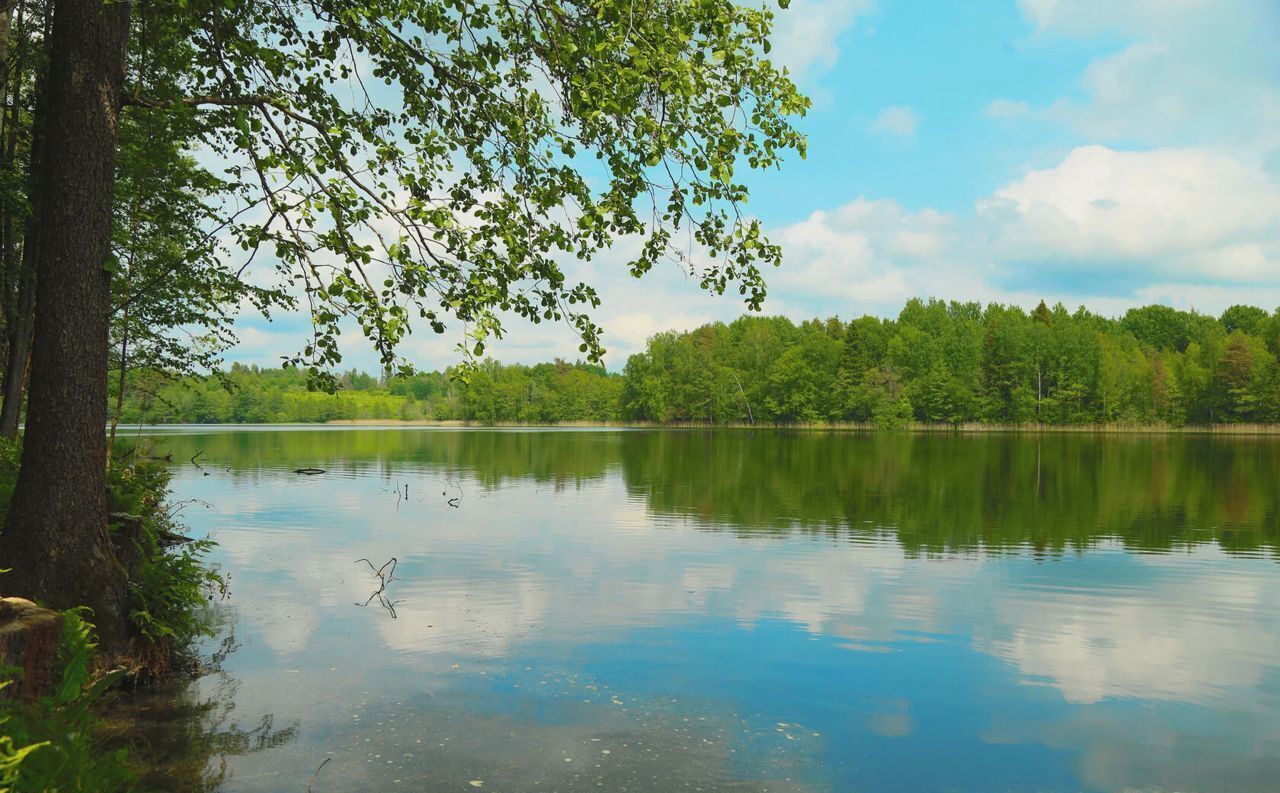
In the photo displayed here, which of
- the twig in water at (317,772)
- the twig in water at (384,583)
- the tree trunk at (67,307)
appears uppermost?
the tree trunk at (67,307)

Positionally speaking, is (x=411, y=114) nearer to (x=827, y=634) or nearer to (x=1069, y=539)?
(x=827, y=634)

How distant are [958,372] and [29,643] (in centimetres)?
13493

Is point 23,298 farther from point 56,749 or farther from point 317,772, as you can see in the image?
point 56,749

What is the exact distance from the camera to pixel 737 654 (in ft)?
35.5

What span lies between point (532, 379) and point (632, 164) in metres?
187

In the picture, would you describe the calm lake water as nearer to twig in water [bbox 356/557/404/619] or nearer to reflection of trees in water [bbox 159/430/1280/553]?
twig in water [bbox 356/557/404/619]

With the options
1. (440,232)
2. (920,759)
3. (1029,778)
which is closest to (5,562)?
(440,232)

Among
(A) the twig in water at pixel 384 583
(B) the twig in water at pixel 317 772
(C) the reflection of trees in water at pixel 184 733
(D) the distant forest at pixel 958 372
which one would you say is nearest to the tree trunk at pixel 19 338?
(A) the twig in water at pixel 384 583

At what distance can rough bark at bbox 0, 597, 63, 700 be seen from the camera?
6.36 metres

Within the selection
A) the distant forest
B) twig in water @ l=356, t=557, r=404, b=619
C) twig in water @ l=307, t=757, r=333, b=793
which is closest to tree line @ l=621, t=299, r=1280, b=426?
the distant forest

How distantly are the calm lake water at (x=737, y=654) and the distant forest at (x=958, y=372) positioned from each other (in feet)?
314

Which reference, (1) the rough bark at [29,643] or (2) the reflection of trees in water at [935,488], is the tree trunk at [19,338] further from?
(2) the reflection of trees in water at [935,488]

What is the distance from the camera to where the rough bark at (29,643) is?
20.9ft

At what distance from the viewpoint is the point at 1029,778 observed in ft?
24.2
